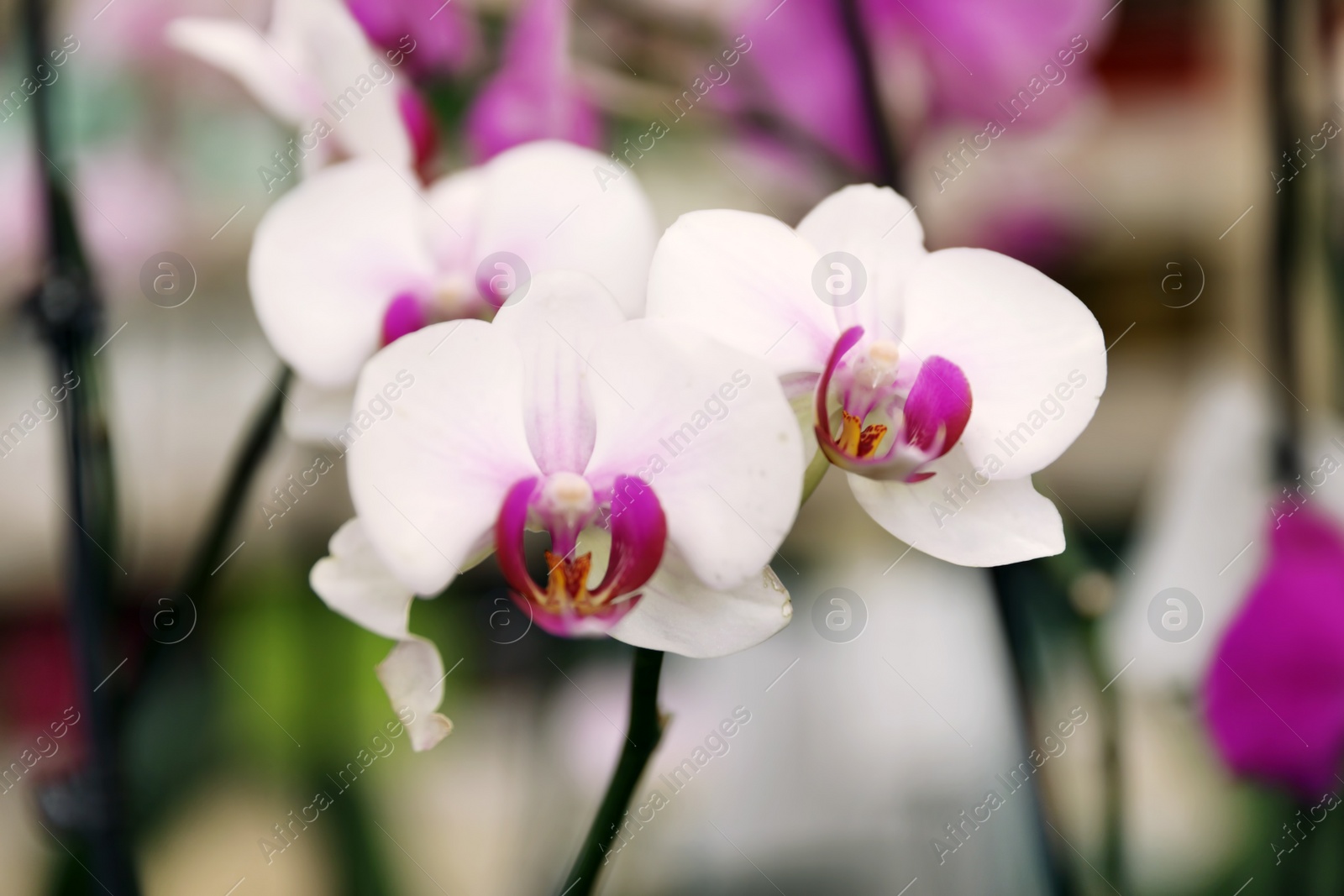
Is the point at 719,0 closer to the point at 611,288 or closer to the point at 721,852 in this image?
the point at 611,288

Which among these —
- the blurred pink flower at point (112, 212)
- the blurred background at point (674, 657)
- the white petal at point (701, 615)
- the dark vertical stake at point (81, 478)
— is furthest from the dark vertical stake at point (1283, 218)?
the blurred pink flower at point (112, 212)

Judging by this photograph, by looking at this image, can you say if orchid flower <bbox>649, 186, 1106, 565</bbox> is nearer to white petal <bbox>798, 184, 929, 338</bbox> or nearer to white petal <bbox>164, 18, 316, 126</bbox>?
white petal <bbox>798, 184, 929, 338</bbox>

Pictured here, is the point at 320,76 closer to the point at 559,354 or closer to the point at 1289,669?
the point at 559,354

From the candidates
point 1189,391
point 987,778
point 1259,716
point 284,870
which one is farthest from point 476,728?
point 1189,391

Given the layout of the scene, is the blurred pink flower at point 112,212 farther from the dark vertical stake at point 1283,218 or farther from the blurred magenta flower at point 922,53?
the dark vertical stake at point 1283,218

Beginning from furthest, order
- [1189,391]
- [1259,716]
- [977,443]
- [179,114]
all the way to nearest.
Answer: [1189,391] < [179,114] < [1259,716] < [977,443]

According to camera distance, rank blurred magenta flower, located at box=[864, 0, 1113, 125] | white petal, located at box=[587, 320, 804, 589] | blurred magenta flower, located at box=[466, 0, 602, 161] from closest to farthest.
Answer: white petal, located at box=[587, 320, 804, 589] < blurred magenta flower, located at box=[466, 0, 602, 161] < blurred magenta flower, located at box=[864, 0, 1113, 125]

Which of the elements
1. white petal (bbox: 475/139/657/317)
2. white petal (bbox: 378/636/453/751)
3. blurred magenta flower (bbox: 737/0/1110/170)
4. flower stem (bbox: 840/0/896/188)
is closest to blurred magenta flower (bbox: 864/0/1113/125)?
blurred magenta flower (bbox: 737/0/1110/170)
